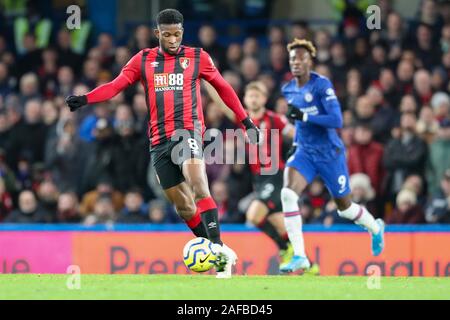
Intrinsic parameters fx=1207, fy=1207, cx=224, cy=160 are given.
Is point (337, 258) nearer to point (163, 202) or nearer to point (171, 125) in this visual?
point (163, 202)

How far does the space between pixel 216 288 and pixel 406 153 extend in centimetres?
612

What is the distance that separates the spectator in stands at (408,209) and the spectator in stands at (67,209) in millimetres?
4359

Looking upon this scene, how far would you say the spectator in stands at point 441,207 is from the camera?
47.6 ft

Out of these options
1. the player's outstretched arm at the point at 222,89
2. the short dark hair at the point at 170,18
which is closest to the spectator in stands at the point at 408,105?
the player's outstretched arm at the point at 222,89

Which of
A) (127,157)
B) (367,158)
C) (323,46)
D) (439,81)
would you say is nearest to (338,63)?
(323,46)

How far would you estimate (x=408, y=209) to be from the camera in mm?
14609

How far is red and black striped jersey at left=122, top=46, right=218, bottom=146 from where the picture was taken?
10398 mm

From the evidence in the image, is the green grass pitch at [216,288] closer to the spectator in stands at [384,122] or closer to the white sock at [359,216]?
the white sock at [359,216]

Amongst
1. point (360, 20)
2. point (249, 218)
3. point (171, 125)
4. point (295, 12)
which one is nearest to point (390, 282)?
point (171, 125)

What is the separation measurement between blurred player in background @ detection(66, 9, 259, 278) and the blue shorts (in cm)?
164

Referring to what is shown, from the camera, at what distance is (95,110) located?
55.2ft

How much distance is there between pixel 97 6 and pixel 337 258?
7.61 metres

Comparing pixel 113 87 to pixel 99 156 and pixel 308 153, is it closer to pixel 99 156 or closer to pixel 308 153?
pixel 308 153

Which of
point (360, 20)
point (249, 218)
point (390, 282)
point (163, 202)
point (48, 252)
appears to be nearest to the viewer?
point (390, 282)
